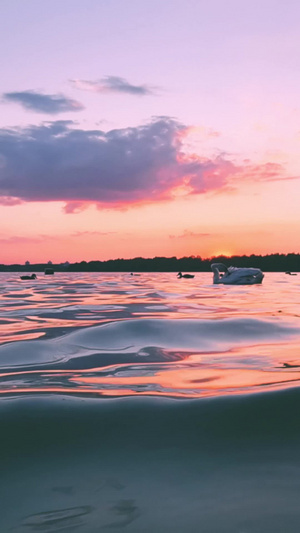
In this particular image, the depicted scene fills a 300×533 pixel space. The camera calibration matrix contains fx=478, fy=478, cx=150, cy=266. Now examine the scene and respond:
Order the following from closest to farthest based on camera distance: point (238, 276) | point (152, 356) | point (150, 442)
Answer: point (150, 442) < point (152, 356) < point (238, 276)

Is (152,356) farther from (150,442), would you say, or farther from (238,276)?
(238,276)

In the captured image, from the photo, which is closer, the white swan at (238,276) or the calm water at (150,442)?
the calm water at (150,442)

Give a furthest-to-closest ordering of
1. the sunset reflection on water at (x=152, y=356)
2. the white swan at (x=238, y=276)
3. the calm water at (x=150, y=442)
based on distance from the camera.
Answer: the white swan at (x=238, y=276), the sunset reflection on water at (x=152, y=356), the calm water at (x=150, y=442)

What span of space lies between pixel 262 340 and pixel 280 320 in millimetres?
2283

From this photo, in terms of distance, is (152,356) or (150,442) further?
(152,356)

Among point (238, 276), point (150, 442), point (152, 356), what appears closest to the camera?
point (150, 442)

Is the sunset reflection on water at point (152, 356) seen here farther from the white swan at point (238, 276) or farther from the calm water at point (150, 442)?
the white swan at point (238, 276)

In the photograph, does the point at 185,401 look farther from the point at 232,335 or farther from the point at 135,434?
the point at 232,335

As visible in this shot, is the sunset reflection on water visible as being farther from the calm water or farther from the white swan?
the white swan

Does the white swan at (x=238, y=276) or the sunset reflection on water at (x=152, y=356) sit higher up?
the white swan at (x=238, y=276)

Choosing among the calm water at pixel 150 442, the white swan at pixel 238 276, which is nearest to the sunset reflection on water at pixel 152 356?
the calm water at pixel 150 442

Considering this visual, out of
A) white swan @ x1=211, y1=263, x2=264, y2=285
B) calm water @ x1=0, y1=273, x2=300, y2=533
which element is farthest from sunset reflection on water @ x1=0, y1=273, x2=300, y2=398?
white swan @ x1=211, y1=263, x2=264, y2=285

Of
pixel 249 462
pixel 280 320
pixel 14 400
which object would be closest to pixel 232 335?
pixel 280 320

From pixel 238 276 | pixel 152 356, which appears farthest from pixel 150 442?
pixel 238 276
